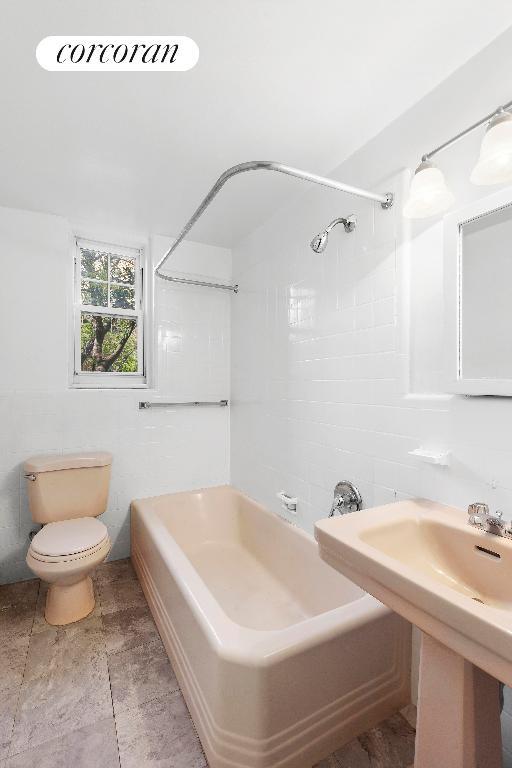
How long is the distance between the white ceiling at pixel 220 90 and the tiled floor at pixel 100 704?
228 cm

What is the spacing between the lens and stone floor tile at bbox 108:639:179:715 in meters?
1.43

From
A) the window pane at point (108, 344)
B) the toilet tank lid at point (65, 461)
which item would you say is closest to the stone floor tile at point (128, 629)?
the toilet tank lid at point (65, 461)

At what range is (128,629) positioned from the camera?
182 cm

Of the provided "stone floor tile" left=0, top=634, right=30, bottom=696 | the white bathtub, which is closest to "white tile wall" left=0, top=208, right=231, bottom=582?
"stone floor tile" left=0, top=634, right=30, bottom=696

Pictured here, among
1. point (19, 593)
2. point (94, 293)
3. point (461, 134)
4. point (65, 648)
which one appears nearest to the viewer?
point (461, 134)

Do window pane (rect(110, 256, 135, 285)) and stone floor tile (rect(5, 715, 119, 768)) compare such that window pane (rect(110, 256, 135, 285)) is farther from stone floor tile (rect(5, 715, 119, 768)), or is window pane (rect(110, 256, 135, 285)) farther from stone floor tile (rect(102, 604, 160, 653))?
stone floor tile (rect(5, 715, 119, 768))

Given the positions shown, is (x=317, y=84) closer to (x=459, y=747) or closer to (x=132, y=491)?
(x=459, y=747)

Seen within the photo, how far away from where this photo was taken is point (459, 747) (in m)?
0.85

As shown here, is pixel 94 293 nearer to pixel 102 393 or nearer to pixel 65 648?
pixel 102 393

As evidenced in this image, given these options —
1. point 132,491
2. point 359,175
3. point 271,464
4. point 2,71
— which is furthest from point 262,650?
point 2,71

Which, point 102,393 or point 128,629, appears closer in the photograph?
point 128,629

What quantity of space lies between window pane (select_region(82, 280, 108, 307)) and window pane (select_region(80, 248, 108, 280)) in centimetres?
6

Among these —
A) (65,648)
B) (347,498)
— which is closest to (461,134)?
(347,498)

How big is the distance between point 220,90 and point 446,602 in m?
1.69
